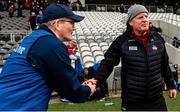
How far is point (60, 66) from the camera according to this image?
2541 mm

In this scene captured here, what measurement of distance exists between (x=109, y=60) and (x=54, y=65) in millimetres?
1429

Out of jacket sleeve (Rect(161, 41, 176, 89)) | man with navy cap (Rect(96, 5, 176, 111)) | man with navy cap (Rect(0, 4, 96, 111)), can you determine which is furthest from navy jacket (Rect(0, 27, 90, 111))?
jacket sleeve (Rect(161, 41, 176, 89))

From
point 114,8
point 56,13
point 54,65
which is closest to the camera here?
point 54,65

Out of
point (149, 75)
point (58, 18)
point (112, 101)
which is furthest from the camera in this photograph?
point (112, 101)

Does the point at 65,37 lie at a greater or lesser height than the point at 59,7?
lesser

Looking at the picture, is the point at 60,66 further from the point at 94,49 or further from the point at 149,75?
the point at 94,49

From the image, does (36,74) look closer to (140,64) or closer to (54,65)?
(54,65)

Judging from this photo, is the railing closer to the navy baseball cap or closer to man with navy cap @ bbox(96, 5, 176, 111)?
man with navy cap @ bbox(96, 5, 176, 111)

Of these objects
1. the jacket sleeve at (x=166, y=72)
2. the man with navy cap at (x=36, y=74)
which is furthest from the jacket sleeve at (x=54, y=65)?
the jacket sleeve at (x=166, y=72)

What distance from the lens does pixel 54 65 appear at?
252 centimetres

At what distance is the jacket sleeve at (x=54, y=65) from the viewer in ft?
8.23

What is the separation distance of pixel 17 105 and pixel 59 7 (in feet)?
2.26

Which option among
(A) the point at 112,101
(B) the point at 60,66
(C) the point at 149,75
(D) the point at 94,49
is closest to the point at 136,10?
(C) the point at 149,75

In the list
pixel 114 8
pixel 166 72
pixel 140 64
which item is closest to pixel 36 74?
pixel 140 64
